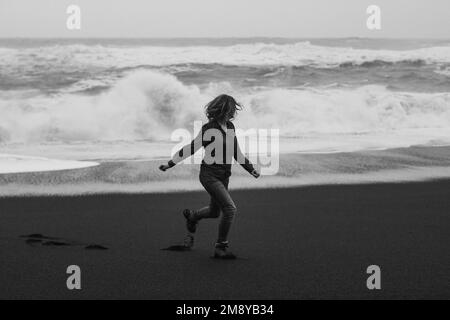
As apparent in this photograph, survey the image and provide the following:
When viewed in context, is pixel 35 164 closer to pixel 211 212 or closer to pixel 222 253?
pixel 211 212

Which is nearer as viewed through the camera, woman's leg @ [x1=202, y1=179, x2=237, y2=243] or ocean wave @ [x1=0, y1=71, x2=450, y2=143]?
woman's leg @ [x1=202, y1=179, x2=237, y2=243]

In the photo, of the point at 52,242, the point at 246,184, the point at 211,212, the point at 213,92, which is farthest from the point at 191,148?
the point at 213,92

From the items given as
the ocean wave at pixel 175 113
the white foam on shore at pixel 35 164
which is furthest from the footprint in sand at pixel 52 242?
the ocean wave at pixel 175 113

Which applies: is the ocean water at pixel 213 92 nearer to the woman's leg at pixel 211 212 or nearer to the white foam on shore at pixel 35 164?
the white foam on shore at pixel 35 164

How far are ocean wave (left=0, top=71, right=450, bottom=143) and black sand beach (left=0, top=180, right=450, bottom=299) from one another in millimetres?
8391

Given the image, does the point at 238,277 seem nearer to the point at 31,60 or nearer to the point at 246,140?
the point at 246,140

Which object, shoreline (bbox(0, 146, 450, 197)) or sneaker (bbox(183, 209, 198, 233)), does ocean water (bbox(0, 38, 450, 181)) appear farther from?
sneaker (bbox(183, 209, 198, 233))

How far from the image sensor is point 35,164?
10.8 m

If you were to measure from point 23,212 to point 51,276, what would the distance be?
2551mm

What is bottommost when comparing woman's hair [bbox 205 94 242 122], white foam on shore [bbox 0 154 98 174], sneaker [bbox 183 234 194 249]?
sneaker [bbox 183 234 194 249]

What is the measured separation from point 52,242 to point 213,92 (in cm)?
1797

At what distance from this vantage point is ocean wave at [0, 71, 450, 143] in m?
17.0

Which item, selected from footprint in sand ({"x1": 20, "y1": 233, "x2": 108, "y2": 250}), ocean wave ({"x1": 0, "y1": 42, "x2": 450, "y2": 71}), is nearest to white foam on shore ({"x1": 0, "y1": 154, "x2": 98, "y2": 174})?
footprint in sand ({"x1": 20, "y1": 233, "x2": 108, "y2": 250})

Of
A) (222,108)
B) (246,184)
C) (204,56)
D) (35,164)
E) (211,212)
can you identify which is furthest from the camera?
(204,56)
